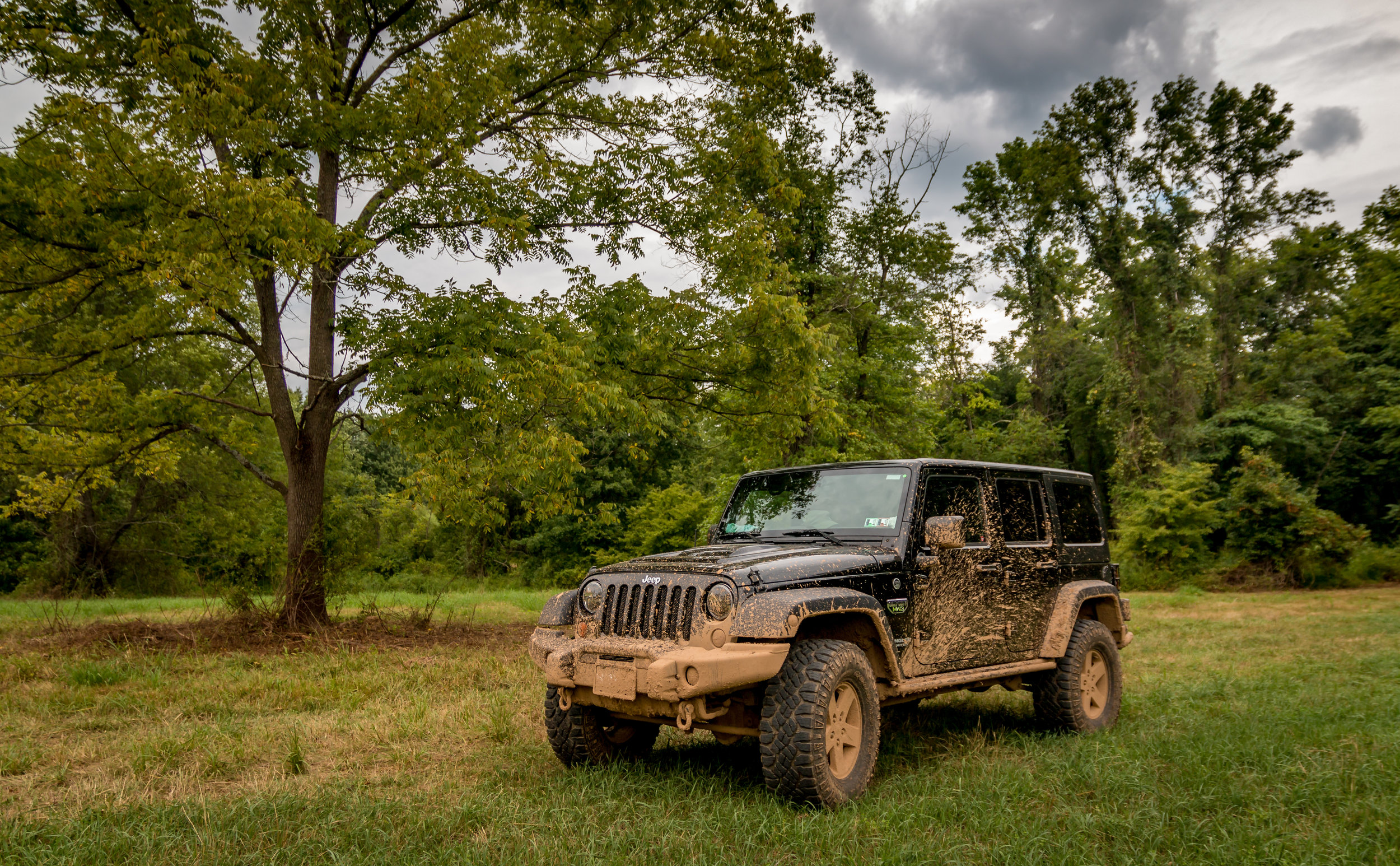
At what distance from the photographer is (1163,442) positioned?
95.0 feet

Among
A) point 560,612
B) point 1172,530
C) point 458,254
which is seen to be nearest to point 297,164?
point 458,254

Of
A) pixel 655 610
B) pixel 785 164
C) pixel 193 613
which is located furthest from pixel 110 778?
pixel 785 164

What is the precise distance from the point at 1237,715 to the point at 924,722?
2.36 metres

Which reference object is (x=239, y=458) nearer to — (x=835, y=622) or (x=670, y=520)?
(x=835, y=622)

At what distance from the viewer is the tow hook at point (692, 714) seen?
14.1 ft

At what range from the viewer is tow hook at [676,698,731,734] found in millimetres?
4312

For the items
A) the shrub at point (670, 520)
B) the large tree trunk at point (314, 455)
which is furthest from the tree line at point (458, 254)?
the shrub at point (670, 520)

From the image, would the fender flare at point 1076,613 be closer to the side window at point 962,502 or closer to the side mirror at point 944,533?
the side window at point 962,502

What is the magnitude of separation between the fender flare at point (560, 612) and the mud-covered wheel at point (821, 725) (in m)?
1.32

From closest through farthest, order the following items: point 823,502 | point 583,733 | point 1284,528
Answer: point 583,733 < point 823,502 < point 1284,528

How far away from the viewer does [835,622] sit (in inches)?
197

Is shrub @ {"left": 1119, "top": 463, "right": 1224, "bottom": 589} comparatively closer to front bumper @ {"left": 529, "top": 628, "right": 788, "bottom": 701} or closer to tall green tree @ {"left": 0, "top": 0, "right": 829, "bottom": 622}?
tall green tree @ {"left": 0, "top": 0, "right": 829, "bottom": 622}

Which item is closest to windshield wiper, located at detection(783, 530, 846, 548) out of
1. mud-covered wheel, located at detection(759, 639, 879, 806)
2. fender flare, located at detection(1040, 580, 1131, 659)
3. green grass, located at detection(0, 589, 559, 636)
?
mud-covered wheel, located at detection(759, 639, 879, 806)

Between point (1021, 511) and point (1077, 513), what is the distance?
3.20ft
